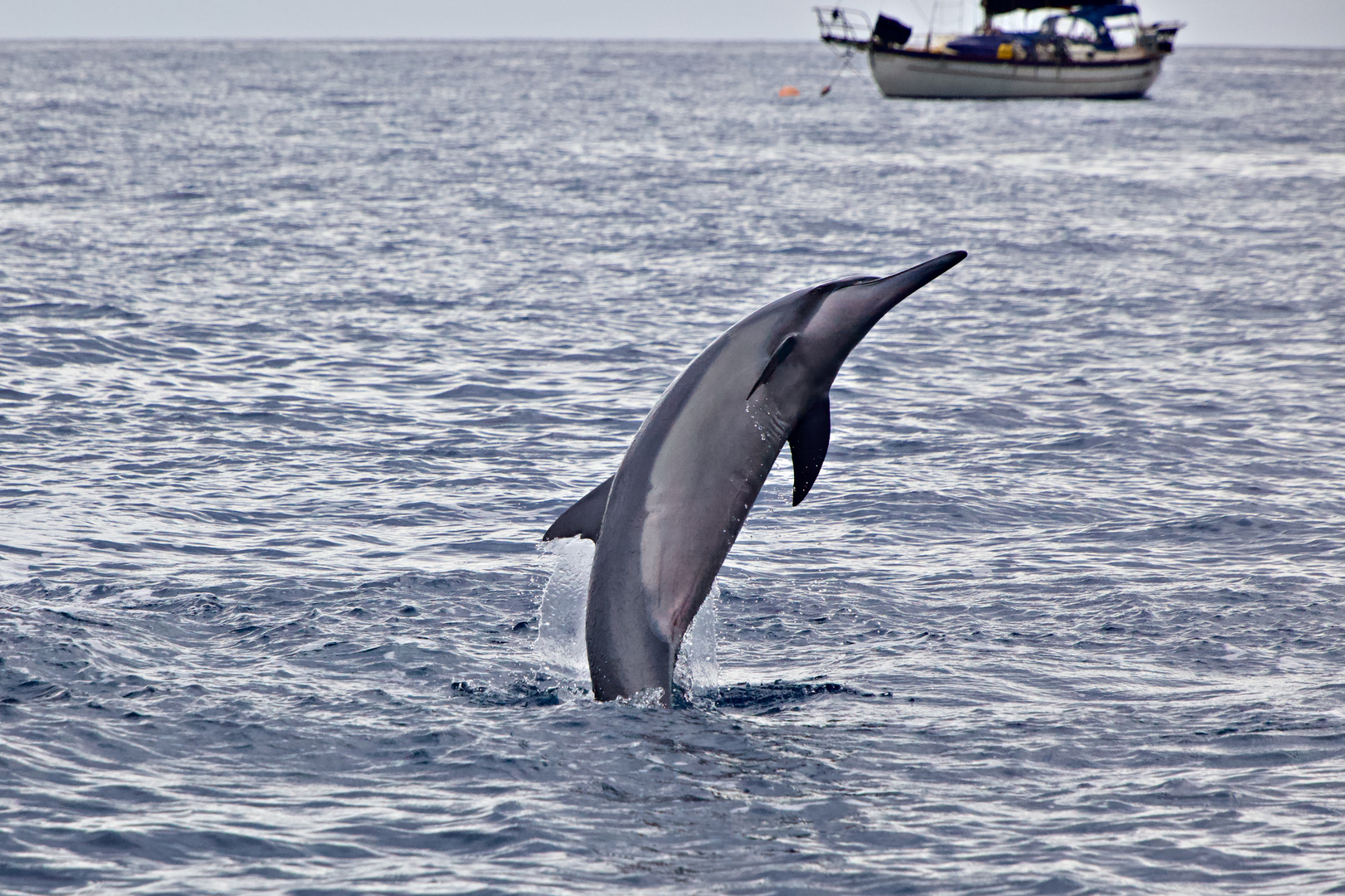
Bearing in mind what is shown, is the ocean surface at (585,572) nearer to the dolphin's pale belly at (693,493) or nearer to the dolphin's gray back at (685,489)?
the dolphin's gray back at (685,489)

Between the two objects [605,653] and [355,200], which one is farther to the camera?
[355,200]

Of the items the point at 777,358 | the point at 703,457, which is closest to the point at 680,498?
the point at 703,457

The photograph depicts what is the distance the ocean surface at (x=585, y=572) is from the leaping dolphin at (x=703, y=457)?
114 cm

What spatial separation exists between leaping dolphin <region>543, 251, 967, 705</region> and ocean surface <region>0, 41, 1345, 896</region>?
3.73ft

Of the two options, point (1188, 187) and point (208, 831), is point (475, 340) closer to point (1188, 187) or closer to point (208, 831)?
point (208, 831)

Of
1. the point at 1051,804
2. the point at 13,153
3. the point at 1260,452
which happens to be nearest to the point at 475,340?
the point at 1260,452

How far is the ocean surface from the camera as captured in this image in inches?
365

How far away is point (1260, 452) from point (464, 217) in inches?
1122

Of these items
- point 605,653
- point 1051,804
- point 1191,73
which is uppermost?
point 1191,73

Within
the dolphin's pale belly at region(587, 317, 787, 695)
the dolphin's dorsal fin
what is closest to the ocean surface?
the dolphin's pale belly at region(587, 317, 787, 695)

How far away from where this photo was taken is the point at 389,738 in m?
10.5

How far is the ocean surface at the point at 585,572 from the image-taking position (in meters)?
9.27

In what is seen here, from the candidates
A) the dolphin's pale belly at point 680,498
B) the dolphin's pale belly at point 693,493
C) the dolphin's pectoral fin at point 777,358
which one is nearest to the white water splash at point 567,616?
the dolphin's pale belly at point 680,498

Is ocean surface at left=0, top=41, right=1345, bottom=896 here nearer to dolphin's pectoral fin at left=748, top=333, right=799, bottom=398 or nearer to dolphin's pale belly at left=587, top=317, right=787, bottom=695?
dolphin's pale belly at left=587, top=317, right=787, bottom=695
